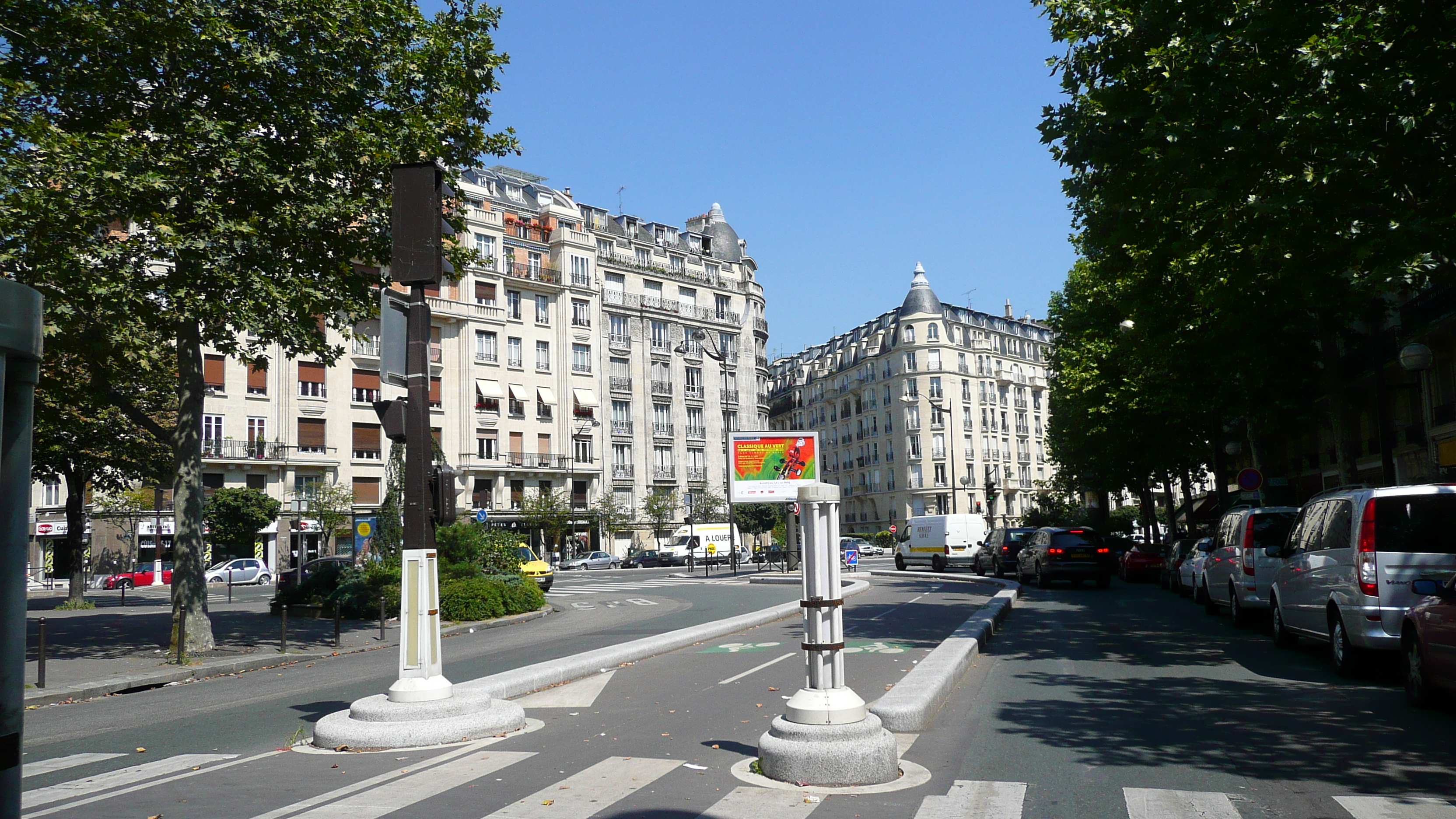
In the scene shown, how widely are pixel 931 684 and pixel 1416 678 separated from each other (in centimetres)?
413

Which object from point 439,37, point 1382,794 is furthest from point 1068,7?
point 1382,794

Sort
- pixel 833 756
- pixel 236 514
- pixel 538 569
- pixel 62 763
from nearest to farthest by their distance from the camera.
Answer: pixel 833 756 → pixel 62 763 → pixel 538 569 → pixel 236 514

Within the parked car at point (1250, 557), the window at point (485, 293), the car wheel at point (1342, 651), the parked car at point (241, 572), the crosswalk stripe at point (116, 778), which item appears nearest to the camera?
the crosswalk stripe at point (116, 778)

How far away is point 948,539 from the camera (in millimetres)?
39906

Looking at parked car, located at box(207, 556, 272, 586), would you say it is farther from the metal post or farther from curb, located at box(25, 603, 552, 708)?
the metal post

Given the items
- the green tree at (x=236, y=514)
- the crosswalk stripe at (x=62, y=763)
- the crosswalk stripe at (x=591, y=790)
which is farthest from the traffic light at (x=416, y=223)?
the green tree at (x=236, y=514)

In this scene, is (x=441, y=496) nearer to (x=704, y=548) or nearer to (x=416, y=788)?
(x=416, y=788)

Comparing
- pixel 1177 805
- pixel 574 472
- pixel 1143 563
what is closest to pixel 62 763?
pixel 1177 805

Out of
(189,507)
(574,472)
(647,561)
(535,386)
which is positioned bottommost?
(647,561)

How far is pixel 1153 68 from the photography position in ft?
43.9

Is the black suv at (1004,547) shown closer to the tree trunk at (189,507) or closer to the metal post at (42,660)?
the tree trunk at (189,507)

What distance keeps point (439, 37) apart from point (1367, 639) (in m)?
15.7

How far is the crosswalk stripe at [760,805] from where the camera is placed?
18.2 ft

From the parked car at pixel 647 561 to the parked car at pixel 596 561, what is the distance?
58 centimetres
